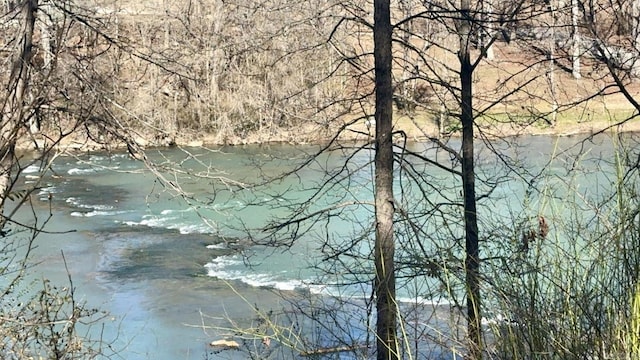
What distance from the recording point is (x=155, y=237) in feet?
46.4

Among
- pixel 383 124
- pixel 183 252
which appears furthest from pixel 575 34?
pixel 183 252

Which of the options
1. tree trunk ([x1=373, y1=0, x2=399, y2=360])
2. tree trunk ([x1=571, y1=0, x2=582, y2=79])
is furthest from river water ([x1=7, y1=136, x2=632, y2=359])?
tree trunk ([x1=571, y1=0, x2=582, y2=79])

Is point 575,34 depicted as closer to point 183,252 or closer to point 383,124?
point 383,124

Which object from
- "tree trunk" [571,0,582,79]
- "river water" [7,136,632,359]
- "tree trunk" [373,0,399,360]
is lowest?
"river water" [7,136,632,359]

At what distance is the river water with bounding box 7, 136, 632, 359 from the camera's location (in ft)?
27.8

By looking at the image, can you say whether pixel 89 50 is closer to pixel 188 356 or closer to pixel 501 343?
pixel 188 356

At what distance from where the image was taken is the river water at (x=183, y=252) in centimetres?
846

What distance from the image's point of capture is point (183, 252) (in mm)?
13109

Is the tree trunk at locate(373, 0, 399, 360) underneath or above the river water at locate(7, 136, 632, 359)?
above

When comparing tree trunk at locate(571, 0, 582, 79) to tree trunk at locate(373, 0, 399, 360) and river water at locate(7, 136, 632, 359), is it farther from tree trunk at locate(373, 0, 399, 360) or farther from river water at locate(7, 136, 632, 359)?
tree trunk at locate(373, 0, 399, 360)

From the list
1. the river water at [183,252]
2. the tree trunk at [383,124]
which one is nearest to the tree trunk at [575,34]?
the river water at [183,252]

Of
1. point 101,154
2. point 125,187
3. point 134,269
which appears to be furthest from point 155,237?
point 101,154

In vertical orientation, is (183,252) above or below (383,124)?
below

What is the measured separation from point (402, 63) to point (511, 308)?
17.9 feet
